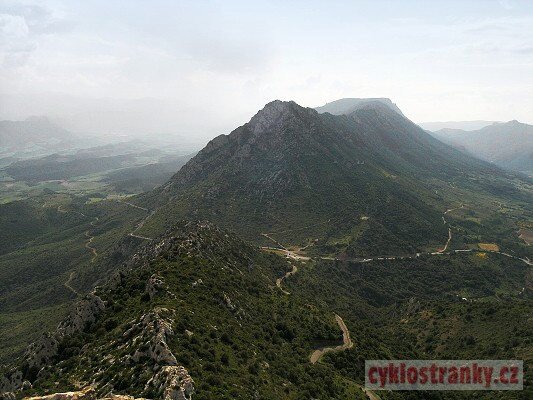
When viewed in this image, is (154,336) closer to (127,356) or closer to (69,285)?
(127,356)

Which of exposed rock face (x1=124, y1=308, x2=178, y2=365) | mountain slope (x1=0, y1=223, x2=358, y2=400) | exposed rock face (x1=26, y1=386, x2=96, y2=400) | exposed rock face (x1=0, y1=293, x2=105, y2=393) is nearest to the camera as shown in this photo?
exposed rock face (x1=26, y1=386, x2=96, y2=400)

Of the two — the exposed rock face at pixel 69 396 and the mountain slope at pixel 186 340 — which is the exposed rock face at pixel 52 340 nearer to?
the mountain slope at pixel 186 340

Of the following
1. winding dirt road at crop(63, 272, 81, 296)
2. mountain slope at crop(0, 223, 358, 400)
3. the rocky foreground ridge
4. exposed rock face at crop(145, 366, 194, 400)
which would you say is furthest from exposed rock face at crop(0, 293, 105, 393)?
winding dirt road at crop(63, 272, 81, 296)

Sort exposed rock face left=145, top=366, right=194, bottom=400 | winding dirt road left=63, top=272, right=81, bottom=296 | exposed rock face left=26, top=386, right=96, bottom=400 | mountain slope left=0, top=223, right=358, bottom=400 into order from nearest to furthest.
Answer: exposed rock face left=26, top=386, right=96, bottom=400 < exposed rock face left=145, top=366, right=194, bottom=400 < mountain slope left=0, top=223, right=358, bottom=400 < winding dirt road left=63, top=272, right=81, bottom=296

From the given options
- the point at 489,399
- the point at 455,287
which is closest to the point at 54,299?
the point at 489,399

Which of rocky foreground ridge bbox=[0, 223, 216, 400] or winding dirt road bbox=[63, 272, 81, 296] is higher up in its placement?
rocky foreground ridge bbox=[0, 223, 216, 400]

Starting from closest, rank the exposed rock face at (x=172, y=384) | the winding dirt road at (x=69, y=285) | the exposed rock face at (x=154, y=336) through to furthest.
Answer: the exposed rock face at (x=172, y=384), the exposed rock face at (x=154, y=336), the winding dirt road at (x=69, y=285)

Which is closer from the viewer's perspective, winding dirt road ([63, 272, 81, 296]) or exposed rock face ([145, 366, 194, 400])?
exposed rock face ([145, 366, 194, 400])

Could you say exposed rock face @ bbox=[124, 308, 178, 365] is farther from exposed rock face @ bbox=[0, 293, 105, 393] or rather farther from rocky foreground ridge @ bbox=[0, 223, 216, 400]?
exposed rock face @ bbox=[0, 293, 105, 393]

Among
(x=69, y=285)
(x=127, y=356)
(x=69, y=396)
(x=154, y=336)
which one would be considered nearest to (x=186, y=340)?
(x=154, y=336)

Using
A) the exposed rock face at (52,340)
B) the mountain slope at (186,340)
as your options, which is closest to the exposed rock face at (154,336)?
the mountain slope at (186,340)

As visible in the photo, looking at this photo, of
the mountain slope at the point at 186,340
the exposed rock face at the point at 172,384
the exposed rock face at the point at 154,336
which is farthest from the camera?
the exposed rock face at the point at 154,336
